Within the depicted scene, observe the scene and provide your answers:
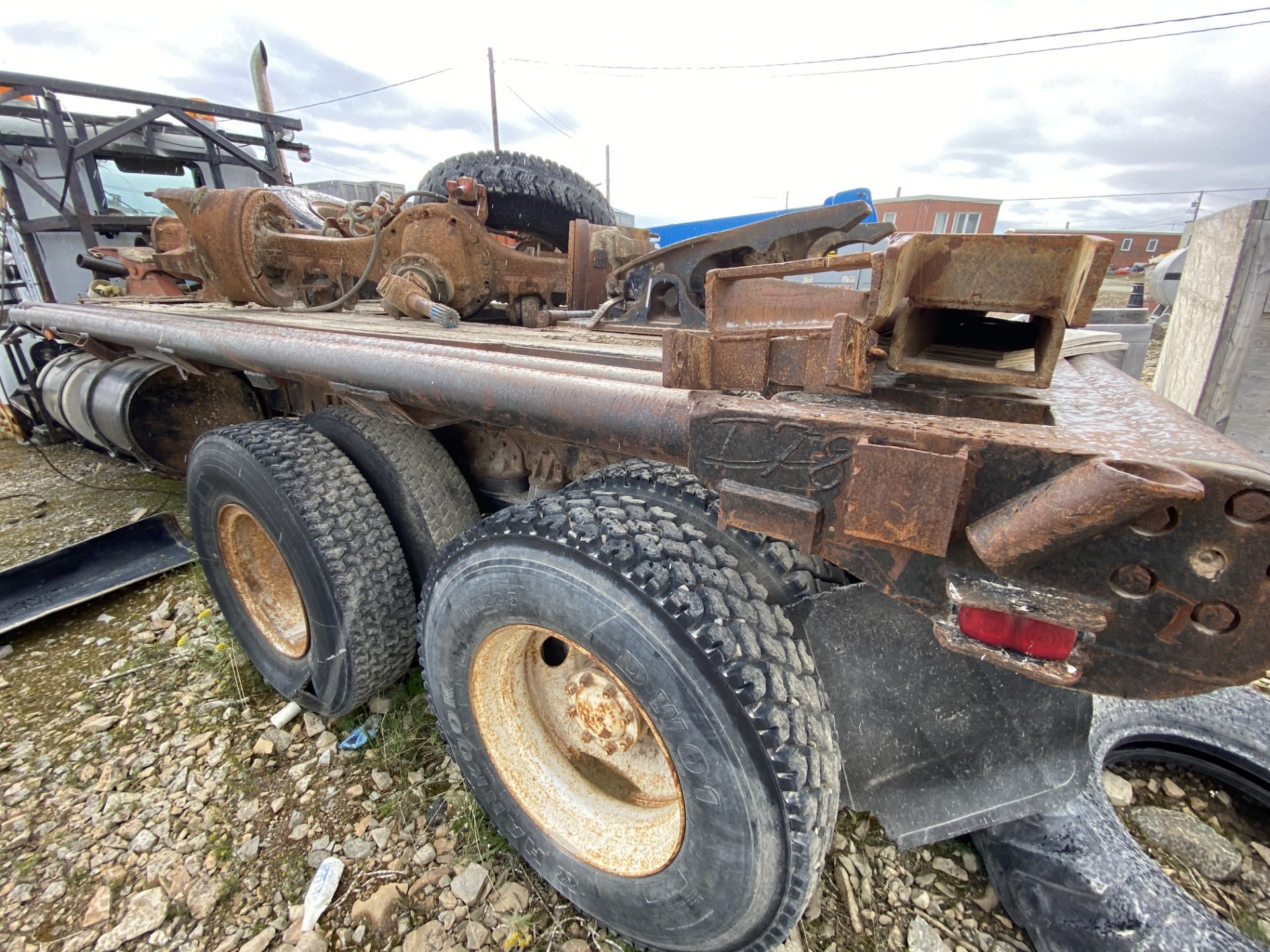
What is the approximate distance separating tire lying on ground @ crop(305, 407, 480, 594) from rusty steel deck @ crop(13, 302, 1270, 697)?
933mm

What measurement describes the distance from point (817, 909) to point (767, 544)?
1.14 m

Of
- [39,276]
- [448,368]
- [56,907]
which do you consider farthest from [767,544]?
[39,276]

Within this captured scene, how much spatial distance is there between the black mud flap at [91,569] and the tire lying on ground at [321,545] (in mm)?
1366

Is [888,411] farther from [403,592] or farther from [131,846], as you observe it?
[131,846]

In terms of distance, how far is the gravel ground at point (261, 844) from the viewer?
1.73 m

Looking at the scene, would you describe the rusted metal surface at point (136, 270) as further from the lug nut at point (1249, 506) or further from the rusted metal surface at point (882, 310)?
the lug nut at point (1249, 506)

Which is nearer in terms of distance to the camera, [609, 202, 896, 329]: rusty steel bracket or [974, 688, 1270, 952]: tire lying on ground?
[974, 688, 1270, 952]: tire lying on ground

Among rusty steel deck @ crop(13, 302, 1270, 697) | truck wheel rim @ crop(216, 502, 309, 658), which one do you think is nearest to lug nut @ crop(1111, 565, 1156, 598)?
rusty steel deck @ crop(13, 302, 1270, 697)

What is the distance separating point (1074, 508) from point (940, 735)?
3.17ft

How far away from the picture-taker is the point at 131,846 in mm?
1991

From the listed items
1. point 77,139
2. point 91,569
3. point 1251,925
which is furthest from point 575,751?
point 77,139

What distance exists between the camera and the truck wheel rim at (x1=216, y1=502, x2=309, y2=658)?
8.50 feet

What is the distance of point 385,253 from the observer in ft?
10.3

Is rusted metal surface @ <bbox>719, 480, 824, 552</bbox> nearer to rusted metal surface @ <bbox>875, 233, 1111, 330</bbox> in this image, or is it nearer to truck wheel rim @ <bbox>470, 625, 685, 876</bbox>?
rusted metal surface @ <bbox>875, 233, 1111, 330</bbox>
